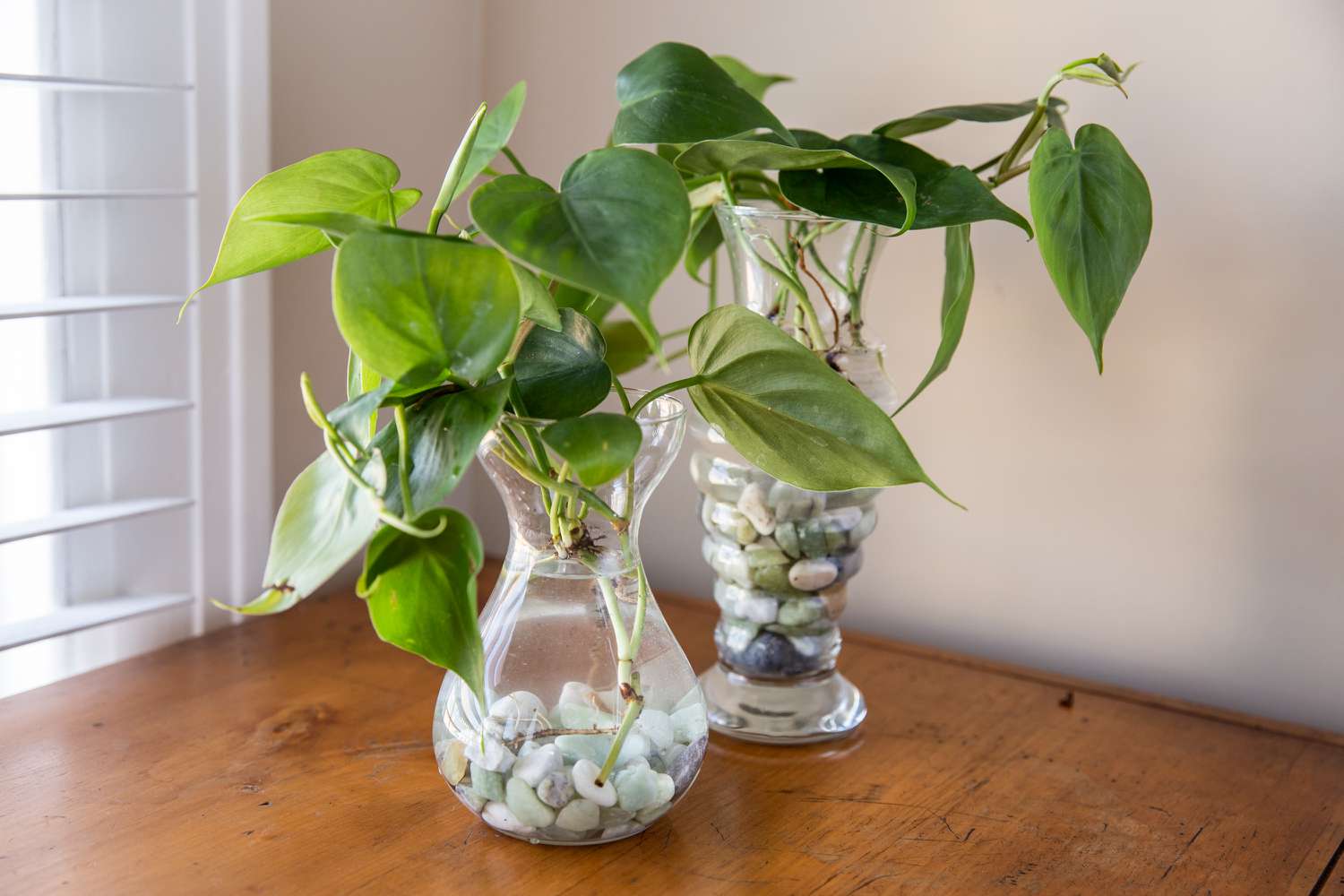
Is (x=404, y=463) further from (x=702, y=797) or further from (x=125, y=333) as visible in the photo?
(x=125, y=333)

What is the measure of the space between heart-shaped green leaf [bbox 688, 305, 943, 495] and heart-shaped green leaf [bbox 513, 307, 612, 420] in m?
0.06

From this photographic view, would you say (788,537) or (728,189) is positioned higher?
(728,189)

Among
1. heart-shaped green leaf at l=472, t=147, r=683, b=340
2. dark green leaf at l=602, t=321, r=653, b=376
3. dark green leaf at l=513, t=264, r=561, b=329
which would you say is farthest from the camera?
dark green leaf at l=602, t=321, r=653, b=376

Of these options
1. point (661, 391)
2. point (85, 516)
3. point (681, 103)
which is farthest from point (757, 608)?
point (85, 516)

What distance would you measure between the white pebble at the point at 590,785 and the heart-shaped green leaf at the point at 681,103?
33cm

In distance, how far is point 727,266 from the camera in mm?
1125

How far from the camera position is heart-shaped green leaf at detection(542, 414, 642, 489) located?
1.79 ft

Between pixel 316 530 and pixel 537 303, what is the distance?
0.15m

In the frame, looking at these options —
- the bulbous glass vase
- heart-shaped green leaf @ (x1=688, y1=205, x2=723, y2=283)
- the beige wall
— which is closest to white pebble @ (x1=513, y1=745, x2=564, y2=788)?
the bulbous glass vase

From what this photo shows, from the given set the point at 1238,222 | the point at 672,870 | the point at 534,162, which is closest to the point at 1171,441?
the point at 1238,222

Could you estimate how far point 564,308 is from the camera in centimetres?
66

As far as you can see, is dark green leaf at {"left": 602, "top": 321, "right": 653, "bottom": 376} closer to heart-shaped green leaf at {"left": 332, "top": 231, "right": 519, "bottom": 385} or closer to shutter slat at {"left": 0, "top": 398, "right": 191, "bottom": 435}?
shutter slat at {"left": 0, "top": 398, "right": 191, "bottom": 435}

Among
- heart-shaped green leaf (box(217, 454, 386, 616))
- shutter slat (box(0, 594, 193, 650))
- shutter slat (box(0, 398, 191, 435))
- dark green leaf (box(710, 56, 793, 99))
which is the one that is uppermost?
dark green leaf (box(710, 56, 793, 99))

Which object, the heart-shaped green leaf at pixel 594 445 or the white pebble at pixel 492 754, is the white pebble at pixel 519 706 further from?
the heart-shaped green leaf at pixel 594 445
